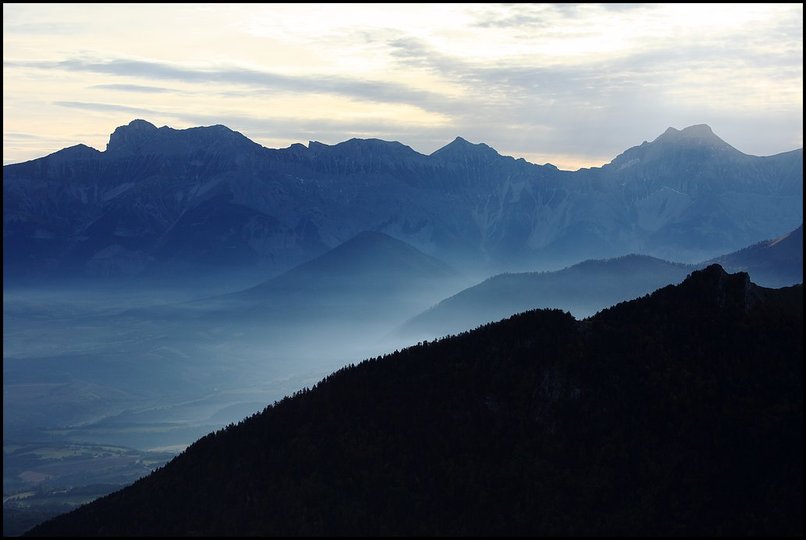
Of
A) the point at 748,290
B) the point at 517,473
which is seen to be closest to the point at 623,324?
the point at 748,290

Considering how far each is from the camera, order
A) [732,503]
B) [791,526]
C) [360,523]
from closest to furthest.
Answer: [791,526], [732,503], [360,523]

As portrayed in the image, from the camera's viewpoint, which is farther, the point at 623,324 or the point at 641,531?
the point at 623,324

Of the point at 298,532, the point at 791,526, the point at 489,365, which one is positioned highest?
the point at 489,365

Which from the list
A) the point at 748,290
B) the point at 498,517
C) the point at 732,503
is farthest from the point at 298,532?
the point at 748,290

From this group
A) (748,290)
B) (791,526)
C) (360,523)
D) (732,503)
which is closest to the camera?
(791,526)

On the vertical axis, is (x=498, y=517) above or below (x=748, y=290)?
below

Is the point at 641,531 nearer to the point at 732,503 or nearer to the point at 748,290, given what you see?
the point at 732,503
